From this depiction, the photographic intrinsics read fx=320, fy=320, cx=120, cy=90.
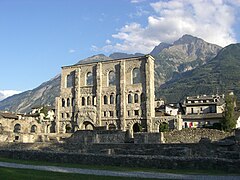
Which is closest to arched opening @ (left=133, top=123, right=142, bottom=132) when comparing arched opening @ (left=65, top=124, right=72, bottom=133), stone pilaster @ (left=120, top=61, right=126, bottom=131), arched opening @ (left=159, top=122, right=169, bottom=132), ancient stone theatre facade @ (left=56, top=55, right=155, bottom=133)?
ancient stone theatre facade @ (left=56, top=55, right=155, bottom=133)

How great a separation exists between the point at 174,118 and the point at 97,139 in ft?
68.9

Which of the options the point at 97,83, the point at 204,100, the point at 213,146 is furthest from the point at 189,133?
the point at 204,100

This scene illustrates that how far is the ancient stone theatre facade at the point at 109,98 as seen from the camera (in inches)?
2539

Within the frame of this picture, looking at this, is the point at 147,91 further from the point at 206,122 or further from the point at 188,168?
the point at 188,168

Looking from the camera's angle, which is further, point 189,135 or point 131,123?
point 131,123

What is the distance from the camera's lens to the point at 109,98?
224 ft

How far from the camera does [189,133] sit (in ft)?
132

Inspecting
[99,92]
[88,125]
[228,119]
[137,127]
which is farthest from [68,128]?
[228,119]

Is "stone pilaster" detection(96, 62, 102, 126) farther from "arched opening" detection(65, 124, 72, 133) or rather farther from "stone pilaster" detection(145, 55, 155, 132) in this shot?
"stone pilaster" detection(145, 55, 155, 132)

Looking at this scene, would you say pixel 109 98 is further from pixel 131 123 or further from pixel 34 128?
pixel 34 128

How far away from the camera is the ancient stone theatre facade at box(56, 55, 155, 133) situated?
6450cm

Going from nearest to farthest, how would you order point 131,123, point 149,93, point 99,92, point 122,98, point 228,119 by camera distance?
1. point 228,119
2. point 149,93
3. point 131,123
4. point 122,98
5. point 99,92

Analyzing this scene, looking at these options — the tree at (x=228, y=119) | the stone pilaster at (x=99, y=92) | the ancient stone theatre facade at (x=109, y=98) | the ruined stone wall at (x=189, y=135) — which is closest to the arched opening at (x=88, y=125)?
the ancient stone theatre facade at (x=109, y=98)

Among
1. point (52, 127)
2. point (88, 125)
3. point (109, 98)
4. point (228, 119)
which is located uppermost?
point (109, 98)
